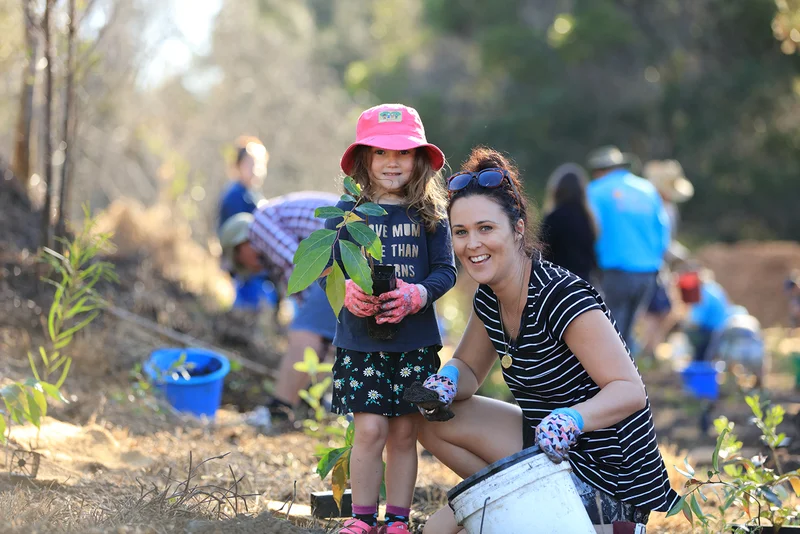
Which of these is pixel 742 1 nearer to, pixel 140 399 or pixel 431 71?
pixel 431 71

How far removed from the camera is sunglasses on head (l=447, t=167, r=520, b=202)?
2.91m

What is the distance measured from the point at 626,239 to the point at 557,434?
4.73m

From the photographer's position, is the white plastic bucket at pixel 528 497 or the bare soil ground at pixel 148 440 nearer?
the white plastic bucket at pixel 528 497

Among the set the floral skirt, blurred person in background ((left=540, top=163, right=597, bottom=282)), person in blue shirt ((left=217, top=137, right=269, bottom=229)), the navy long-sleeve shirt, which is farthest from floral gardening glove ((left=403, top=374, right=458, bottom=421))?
person in blue shirt ((left=217, top=137, right=269, bottom=229))

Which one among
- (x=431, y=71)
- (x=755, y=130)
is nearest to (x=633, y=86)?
(x=755, y=130)

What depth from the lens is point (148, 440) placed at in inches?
171

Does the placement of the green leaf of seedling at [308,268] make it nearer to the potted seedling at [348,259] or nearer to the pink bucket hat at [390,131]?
the potted seedling at [348,259]

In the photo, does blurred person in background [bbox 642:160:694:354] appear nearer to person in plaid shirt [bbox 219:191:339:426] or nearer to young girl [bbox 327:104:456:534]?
person in plaid shirt [bbox 219:191:339:426]

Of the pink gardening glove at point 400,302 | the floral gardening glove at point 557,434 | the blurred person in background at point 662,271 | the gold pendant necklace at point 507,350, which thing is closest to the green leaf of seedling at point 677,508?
the floral gardening glove at point 557,434

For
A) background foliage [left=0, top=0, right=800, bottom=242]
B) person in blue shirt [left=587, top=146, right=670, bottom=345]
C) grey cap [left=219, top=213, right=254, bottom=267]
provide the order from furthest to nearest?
background foliage [left=0, top=0, right=800, bottom=242] → person in blue shirt [left=587, top=146, right=670, bottom=345] → grey cap [left=219, top=213, right=254, bottom=267]

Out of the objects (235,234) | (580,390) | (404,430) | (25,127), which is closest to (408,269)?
(404,430)

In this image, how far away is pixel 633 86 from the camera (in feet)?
71.4

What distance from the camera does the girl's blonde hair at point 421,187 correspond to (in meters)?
3.19

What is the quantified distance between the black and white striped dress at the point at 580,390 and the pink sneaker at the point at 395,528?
601mm
